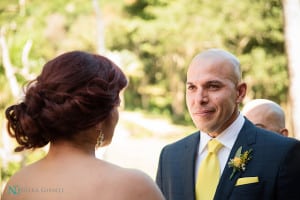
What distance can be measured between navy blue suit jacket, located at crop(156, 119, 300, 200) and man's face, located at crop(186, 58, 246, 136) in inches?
5.3

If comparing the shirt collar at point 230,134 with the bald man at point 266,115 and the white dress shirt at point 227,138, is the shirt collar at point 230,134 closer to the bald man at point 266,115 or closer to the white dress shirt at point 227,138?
the white dress shirt at point 227,138

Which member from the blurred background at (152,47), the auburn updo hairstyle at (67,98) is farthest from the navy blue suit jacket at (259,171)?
the blurred background at (152,47)

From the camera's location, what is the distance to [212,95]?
10.6ft

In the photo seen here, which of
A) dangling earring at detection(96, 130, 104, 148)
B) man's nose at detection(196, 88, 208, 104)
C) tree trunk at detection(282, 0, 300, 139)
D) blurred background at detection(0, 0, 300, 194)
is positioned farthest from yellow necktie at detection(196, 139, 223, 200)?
tree trunk at detection(282, 0, 300, 139)

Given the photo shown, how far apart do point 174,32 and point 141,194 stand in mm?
24013

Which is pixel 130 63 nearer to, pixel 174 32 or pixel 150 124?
pixel 150 124

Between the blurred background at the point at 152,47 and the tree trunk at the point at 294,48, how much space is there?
0.05 feet

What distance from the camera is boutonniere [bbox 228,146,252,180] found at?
9.97ft

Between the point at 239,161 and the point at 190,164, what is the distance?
343 mm

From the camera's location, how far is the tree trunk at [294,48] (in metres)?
9.66

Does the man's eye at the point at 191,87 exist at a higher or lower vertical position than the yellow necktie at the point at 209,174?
higher

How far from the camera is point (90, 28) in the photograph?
113ft

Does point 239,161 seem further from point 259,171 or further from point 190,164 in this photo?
point 190,164

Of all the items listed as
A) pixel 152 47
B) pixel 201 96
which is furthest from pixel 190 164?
pixel 152 47
